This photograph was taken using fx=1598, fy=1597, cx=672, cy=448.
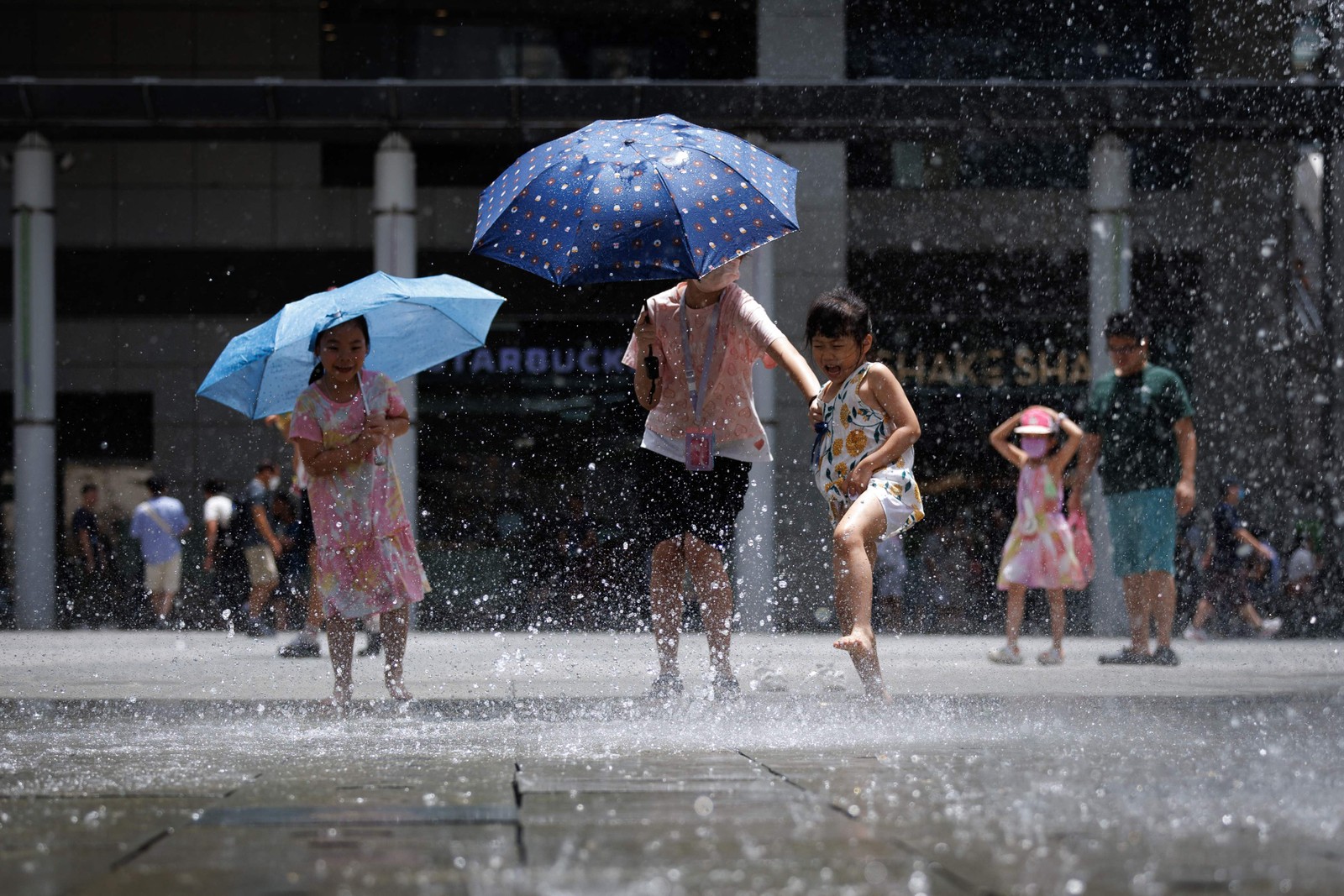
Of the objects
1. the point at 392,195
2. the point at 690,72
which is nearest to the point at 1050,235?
the point at 690,72

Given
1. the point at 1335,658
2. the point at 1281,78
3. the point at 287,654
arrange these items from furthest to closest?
the point at 1281,78 < the point at 1335,658 < the point at 287,654

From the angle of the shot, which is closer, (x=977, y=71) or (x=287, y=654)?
(x=287, y=654)

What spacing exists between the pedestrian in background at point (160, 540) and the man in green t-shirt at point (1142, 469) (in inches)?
344

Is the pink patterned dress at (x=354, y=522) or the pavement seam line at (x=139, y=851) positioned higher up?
the pink patterned dress at (x=354, y=522)

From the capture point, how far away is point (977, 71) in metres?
16.1

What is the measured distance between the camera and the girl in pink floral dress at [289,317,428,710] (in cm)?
602

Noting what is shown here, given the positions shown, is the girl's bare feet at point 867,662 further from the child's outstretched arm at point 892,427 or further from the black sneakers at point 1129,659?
the black sneakers at point 1129,659

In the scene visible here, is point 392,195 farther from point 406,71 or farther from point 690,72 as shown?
point 690,72

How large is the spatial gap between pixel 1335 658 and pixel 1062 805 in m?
7.78

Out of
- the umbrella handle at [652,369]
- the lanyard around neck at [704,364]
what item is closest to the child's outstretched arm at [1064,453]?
the lanyard around neck at [704,364]

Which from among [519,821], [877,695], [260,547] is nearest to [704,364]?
[877,695]

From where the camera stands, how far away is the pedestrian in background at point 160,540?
14.1 meters

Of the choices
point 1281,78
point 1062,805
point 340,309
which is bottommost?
point 1062,805

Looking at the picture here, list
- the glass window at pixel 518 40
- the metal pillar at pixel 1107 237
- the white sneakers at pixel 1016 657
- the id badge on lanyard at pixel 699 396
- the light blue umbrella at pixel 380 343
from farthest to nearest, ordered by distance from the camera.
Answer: the glass window at pixel 518 40 → the metal pillar at pixel 1107 237 → the white sneakers at pixel 1016 657 → the light blue umbrella at pixel 380 343 → the id badge on lanyard at pixel 699 396
